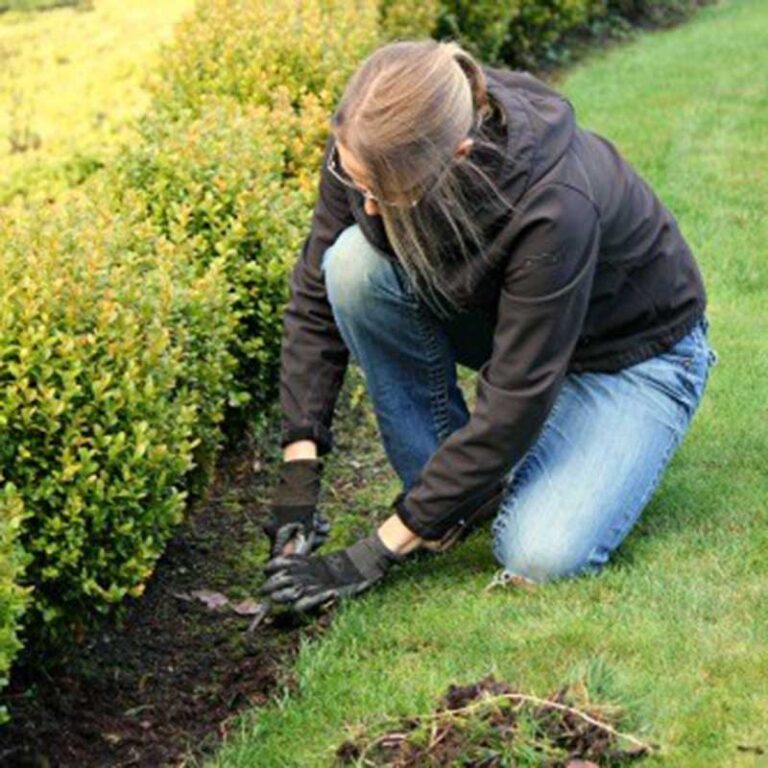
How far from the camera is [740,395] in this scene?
5.39 metres

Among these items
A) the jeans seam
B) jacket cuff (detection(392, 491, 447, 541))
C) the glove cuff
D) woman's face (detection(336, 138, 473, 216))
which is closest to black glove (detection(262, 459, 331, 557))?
the glove cuff

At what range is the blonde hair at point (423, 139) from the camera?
353 centimetres

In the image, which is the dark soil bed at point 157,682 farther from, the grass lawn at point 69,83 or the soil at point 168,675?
the grass lawn at point 69,83

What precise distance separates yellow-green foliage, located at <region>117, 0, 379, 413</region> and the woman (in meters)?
0.52

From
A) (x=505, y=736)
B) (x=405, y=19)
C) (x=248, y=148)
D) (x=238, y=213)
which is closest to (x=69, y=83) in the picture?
(x=405, y=19)

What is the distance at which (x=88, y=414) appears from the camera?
3736mm

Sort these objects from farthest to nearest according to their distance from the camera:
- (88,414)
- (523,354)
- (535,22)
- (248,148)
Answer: (535,22) < (248,148) < (523,354) < (88,414)

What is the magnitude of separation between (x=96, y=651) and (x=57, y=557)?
0.62 metres

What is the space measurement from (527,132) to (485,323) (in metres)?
0.60

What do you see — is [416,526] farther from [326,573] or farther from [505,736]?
[505,736]

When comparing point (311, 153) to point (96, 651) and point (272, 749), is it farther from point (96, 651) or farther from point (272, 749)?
point (272, 749)

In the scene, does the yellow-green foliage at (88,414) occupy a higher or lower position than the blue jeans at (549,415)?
higher

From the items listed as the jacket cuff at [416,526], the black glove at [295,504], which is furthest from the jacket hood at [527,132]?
the black glove at [295,504]

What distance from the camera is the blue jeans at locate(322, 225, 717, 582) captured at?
4.16m
